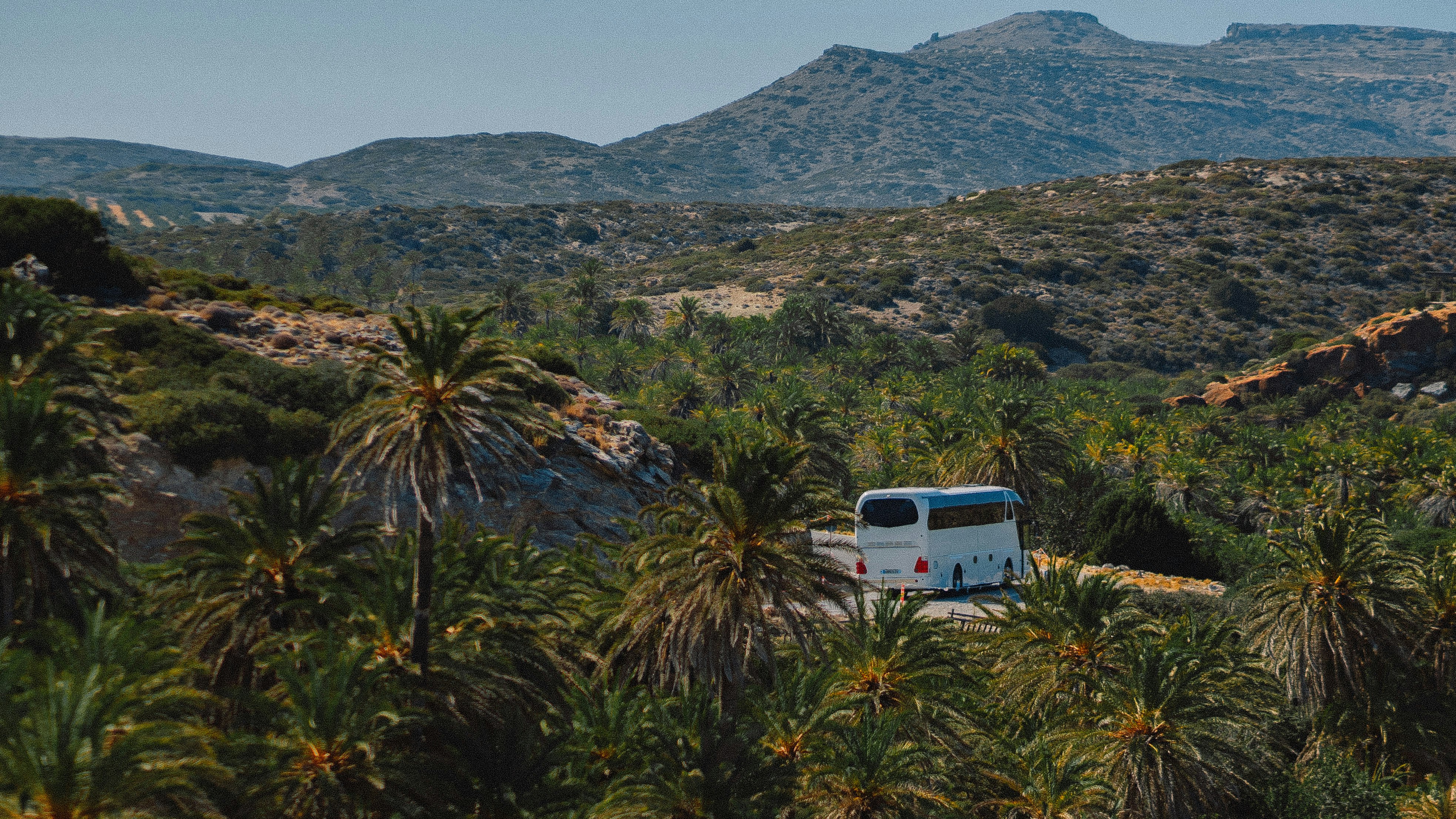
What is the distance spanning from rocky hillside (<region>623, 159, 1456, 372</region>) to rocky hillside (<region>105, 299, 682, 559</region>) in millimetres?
93710

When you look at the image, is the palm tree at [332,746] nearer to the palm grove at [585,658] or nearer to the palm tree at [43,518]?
the palm grove at [585,658]

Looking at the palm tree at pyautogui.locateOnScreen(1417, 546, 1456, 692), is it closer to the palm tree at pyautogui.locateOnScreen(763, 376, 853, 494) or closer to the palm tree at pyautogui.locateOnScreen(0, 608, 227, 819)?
the palm tree at pyautogui.locateOnScreen(763, 376, 853, 494)

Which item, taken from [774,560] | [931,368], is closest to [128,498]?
[774,560]

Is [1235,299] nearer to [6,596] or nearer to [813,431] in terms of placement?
[813,431]

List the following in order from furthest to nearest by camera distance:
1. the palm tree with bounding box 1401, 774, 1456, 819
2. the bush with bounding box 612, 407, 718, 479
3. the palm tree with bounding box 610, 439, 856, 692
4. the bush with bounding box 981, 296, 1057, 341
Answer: the bush with bounding box 981, 296, 1057, 341
the bush with bounding box 612, 407, 718, 479
the palm tree with bounding box 1401, 774, 1456, 819
the palm tree with bounding box 610, 439, 856, 692

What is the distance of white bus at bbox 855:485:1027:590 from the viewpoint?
116ft

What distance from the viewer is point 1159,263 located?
154 m

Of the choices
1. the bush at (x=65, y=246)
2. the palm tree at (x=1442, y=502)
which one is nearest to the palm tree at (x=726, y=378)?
the bush at (x=65, y=246)

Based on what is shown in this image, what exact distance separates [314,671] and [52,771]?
4.33 meters

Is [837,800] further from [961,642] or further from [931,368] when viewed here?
[931,368]

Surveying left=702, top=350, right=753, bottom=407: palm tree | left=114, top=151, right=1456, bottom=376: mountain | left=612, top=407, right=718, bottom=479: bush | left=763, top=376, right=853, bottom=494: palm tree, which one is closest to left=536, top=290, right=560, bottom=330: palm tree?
left=114, top=151, right=1456, bottom=376: mountain

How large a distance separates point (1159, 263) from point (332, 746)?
158 meters

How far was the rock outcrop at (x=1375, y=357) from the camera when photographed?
103750mm

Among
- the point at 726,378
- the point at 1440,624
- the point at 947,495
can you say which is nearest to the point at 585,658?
the point at 947,495
